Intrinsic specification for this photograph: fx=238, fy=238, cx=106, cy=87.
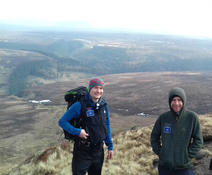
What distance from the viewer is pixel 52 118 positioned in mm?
51625

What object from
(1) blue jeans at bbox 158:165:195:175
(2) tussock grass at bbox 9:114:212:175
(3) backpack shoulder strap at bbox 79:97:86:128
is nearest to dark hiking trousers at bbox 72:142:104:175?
(3) backpack shoulder strap at bbox 79:97:86:128

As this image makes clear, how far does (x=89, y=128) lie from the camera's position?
4574 millimetres

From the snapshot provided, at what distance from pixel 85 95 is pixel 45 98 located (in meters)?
85.7

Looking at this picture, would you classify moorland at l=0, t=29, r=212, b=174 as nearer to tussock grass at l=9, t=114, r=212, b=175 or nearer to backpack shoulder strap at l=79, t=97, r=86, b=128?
tussock grass at l=9, t=114, r=212, b=175

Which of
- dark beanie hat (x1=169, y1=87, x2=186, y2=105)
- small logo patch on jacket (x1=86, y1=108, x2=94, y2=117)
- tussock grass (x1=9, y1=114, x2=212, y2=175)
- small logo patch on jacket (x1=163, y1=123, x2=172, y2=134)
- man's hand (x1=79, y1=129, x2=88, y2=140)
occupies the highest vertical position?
dark beanie hat (x1=169, y1=87, x2=186, y2=105)

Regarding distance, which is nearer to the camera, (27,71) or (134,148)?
(134,148)

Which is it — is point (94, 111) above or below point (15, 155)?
above

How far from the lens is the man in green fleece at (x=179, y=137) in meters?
4.18

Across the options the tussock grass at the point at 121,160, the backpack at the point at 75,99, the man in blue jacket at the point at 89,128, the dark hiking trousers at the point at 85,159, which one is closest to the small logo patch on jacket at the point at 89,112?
the man in blue jacket at the point at 89,128

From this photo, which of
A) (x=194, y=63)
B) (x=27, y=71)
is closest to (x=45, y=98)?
(x=27, y=71)

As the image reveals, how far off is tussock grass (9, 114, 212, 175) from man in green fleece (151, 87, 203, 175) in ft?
7.62

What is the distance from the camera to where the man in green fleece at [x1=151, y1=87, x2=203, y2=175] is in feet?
13.7

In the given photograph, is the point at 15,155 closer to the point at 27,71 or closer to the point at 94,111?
the point at 94,111

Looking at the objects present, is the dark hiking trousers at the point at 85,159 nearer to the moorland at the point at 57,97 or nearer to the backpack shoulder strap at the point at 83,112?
the backpack shoulder strap at the point at 83,112
